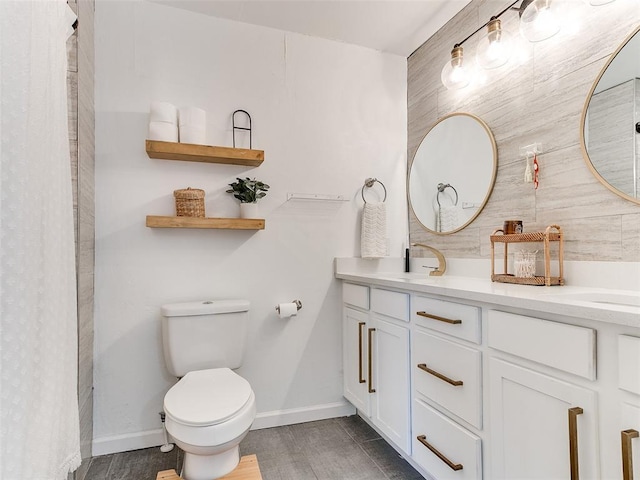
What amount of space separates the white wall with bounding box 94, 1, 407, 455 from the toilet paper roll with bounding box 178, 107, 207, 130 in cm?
14

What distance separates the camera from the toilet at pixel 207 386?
1340 millimetres

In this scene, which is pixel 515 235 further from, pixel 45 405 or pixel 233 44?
pixel 233 44

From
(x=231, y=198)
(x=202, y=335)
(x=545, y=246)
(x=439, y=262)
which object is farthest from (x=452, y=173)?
(x=202, y=335)

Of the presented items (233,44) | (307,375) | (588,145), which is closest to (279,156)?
(233,44)

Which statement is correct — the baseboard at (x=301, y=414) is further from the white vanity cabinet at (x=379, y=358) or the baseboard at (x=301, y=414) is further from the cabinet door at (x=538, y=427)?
the cabinet door at (x=538, y=427)

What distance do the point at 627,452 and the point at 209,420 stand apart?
1.20m

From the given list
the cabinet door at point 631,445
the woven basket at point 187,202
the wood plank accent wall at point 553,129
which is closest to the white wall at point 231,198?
the woven basket at point 187,202

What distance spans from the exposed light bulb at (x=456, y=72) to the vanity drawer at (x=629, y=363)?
4.97 ft

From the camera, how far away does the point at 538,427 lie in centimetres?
102

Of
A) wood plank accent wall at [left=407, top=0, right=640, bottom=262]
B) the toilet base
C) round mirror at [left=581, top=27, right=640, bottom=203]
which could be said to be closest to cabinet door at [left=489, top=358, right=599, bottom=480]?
wood plank accent wall at [left=407, top=0, right=640, bottom=262]

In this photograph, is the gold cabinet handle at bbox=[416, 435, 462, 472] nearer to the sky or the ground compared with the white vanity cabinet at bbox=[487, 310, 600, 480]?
nearer to the ground

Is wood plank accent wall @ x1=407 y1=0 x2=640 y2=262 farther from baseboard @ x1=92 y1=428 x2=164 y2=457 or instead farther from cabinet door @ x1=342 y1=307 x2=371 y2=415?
baseboard @ x1=92 y1=428 x2=164 y2=457

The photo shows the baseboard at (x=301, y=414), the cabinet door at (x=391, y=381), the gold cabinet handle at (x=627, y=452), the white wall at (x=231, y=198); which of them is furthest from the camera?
the baseboard at (x=301, y=414)

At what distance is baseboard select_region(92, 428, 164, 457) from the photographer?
1852mm
